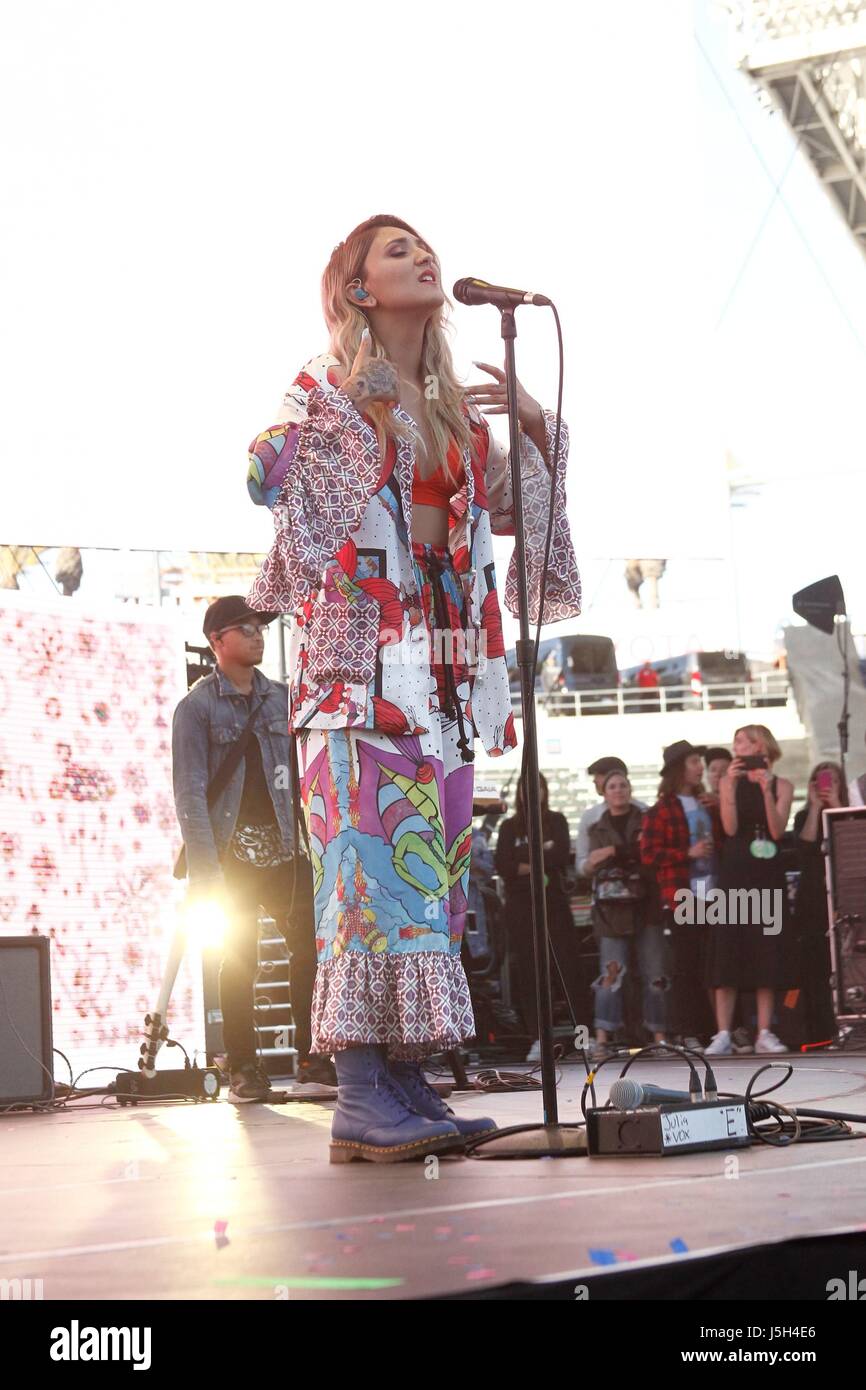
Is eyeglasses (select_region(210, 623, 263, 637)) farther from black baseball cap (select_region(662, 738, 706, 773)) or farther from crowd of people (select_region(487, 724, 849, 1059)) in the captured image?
black baseball cap (select_region(662, 738, 706, 773))

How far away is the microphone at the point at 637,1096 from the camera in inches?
99.4

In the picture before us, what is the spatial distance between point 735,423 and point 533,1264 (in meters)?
8.10

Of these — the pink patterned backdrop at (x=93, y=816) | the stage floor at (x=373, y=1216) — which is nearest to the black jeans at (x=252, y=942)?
the pink patterned backdrop at (x=93, y=816)

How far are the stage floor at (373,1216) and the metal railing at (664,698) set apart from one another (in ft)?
18.0

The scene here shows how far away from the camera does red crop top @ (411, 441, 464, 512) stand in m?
2.98

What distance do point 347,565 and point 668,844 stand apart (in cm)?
419

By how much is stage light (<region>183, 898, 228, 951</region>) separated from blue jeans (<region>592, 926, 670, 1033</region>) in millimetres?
1620

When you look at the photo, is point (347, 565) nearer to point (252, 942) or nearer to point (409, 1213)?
point (409, 1213)

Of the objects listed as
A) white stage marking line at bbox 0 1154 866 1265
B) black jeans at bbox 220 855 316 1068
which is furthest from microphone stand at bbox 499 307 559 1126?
A: black jeans at bbox 220 855 316 1068

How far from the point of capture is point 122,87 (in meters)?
4.97

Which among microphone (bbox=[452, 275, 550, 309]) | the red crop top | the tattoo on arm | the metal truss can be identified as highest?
the metal truss

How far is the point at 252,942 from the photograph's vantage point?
4.93 metres
